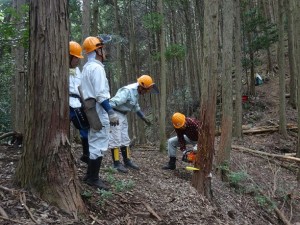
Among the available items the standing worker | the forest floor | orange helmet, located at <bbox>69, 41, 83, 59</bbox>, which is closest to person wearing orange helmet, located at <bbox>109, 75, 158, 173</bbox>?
the forest floor

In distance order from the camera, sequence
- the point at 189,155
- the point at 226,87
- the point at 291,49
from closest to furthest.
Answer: the point at 189,155 → the point at 226,87 → the point at 291,49

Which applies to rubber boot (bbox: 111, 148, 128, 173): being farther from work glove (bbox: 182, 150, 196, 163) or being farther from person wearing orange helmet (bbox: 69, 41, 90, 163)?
work glove (bbox: 182, 150, 196, 163)

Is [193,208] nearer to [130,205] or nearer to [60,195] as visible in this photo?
Result: [130,205]

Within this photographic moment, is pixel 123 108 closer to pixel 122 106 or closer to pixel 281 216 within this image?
pixel 122 106

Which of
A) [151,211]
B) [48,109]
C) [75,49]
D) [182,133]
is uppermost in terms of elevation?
[75,49]

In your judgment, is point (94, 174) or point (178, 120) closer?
point (94, 174)

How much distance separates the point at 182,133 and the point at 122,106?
154cm

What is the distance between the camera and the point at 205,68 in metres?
6.42

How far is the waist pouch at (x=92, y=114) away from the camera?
5.09m

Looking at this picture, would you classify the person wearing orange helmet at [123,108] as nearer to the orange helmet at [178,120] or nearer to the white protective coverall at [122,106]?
the white protective coverall at [122,106]

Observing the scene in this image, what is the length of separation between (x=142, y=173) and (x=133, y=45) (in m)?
12.1

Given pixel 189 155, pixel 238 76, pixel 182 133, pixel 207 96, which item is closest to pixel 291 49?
pixel 238 76

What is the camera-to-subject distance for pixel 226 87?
9141mm

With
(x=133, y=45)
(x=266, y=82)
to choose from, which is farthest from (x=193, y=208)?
(x=266, y=82)
